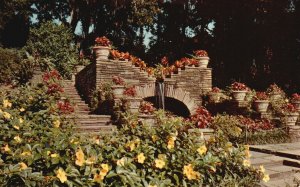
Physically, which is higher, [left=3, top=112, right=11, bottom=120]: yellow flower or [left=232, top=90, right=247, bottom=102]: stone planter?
[left=232, top=90, right=247, bottom=102]: stone planter

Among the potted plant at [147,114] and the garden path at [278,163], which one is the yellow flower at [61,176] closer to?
the garden path at [278,163]

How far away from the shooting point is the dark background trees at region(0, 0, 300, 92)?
64.6 feet

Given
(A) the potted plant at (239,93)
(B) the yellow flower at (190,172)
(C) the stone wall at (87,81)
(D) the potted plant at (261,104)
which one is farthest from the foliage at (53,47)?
(B) the yellow flower at (190,172)

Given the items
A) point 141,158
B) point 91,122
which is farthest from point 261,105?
point 141,158

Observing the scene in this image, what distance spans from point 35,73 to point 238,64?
13.4 m

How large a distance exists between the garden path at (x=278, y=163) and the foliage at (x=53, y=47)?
414 inches

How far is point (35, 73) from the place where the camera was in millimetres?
13398

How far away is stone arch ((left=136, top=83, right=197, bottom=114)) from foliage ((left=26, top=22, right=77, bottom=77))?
18.5ft

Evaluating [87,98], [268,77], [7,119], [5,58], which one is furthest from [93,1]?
[7,119]

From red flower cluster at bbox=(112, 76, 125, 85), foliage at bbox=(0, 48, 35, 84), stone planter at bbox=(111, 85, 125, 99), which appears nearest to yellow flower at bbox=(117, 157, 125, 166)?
stone planter at bbox=(111, 85, 125, 99)

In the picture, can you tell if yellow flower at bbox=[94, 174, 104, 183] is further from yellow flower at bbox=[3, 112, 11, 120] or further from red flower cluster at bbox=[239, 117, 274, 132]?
red flower cluster at bbox=[239, 117, 274, 132]

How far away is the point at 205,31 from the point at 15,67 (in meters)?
14.0

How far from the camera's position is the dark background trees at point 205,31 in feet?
64.6

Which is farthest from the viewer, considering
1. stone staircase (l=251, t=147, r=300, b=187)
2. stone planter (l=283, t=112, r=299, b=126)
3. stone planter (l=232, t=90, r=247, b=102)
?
stone planter (l=232, t=90, r=247, b=102)
